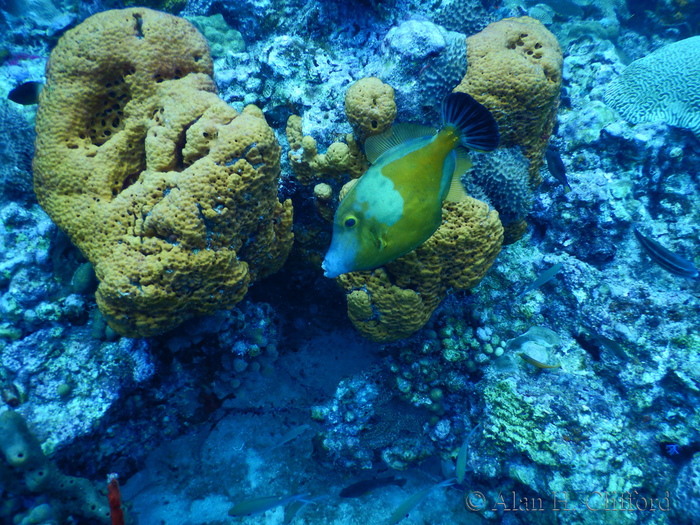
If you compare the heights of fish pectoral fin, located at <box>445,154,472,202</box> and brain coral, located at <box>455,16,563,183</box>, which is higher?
brain coral, located at <box>455,16,563,183</box>

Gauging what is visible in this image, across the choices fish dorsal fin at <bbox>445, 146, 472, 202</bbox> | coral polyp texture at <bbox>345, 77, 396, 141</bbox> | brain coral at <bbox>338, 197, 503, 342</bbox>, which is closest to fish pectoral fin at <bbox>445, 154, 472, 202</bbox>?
fish dorsal fin at <bbox>445, 146, 472, 202</bbox>

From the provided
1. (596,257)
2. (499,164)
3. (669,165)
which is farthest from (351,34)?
(669,165)

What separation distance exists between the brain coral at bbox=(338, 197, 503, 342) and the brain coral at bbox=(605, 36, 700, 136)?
3.12 metres

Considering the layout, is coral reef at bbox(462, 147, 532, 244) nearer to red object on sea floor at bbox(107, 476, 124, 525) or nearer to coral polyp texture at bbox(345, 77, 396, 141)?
coral polyp texture at bbox(345, 77, 396, 141)

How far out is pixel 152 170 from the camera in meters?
2.46

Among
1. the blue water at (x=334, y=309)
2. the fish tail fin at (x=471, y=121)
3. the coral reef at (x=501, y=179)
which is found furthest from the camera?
the coral reef at (x=501, y=179)

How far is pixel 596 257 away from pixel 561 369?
1362 mm

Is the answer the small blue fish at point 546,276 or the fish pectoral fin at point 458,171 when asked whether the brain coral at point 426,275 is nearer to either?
the fish pectoral fin at point 458,171

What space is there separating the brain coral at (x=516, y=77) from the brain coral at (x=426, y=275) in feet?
2.80

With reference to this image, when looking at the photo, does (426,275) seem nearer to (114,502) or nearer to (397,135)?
(397,135)

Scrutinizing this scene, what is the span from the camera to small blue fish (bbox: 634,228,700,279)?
323cm

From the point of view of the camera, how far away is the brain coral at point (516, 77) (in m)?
2.73

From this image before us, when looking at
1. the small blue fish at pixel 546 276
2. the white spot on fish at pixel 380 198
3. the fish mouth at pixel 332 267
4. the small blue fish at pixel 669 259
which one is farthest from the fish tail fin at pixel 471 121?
the small blue fish at pixel 669 259

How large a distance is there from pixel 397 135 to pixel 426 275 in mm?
1185
